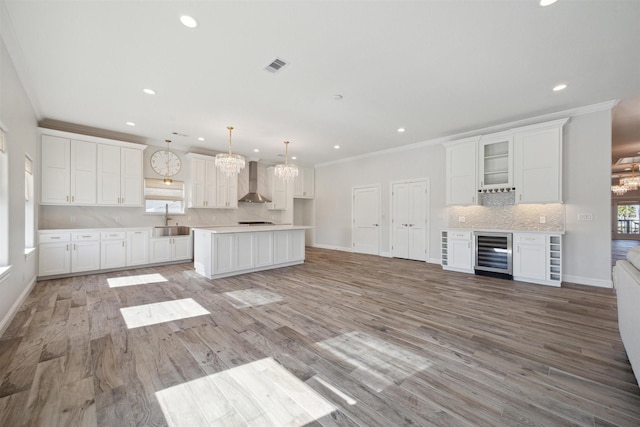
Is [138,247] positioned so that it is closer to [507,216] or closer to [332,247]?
[332,247]

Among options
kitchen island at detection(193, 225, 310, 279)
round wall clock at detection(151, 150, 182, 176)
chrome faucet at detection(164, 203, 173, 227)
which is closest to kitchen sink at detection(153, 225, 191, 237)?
chrome faucet at detection(164, 203, 173, 227)

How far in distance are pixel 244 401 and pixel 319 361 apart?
0.66 meters

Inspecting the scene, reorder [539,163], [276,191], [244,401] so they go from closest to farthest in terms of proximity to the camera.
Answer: [244,401] → [539,163] → [276,191]

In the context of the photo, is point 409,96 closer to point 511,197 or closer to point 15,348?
point 511,197

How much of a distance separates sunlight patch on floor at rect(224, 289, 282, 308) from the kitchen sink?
10.4 feet

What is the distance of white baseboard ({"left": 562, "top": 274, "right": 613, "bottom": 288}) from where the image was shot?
4202 millimetres

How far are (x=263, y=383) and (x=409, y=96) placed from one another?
13.2 feet

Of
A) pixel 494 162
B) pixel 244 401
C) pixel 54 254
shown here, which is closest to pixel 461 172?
pixel 494 162

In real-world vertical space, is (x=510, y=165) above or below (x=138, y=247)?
above

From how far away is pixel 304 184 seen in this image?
9195 millimetres

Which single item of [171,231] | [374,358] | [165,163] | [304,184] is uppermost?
[165,163]

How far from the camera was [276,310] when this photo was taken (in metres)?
3.21

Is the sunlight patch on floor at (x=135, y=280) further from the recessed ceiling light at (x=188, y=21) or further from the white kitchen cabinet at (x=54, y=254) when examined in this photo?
the recessed ceiling light at (x=188, y=21)

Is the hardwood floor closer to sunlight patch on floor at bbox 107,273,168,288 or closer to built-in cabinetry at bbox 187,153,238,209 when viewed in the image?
sunlight patch on floor at bbox 107,273,168,288
